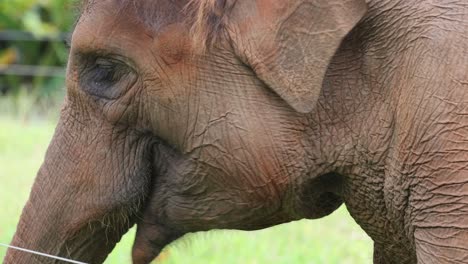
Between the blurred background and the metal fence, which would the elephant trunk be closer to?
the blurred background

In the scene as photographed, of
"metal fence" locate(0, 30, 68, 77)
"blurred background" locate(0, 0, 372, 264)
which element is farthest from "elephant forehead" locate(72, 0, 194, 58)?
"metal fence" locate(0, 30, 68, 77)

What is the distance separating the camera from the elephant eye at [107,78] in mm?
3189

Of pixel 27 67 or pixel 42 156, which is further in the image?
pixel 27 67

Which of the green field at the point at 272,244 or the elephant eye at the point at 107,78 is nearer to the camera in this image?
the elephant eye at the point at 107,78

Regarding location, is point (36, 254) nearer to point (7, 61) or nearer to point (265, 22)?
point (265, 22)

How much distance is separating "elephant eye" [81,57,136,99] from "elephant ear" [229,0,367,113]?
0.41m

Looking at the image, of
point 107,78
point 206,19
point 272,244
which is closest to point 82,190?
point 107,78

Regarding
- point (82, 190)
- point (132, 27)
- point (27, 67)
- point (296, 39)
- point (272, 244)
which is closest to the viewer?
point (296, 39)

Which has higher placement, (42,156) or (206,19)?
(206,19)

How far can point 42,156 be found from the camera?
30.5ft

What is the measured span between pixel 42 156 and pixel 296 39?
6.60 m

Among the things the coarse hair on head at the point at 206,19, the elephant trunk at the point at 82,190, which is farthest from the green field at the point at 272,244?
the coarse hair on head at the point at 206,19

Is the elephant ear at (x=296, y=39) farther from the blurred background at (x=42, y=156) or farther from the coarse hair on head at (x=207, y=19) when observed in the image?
the blurred background at (x=42, y=156)

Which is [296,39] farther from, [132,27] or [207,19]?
[132,27]
